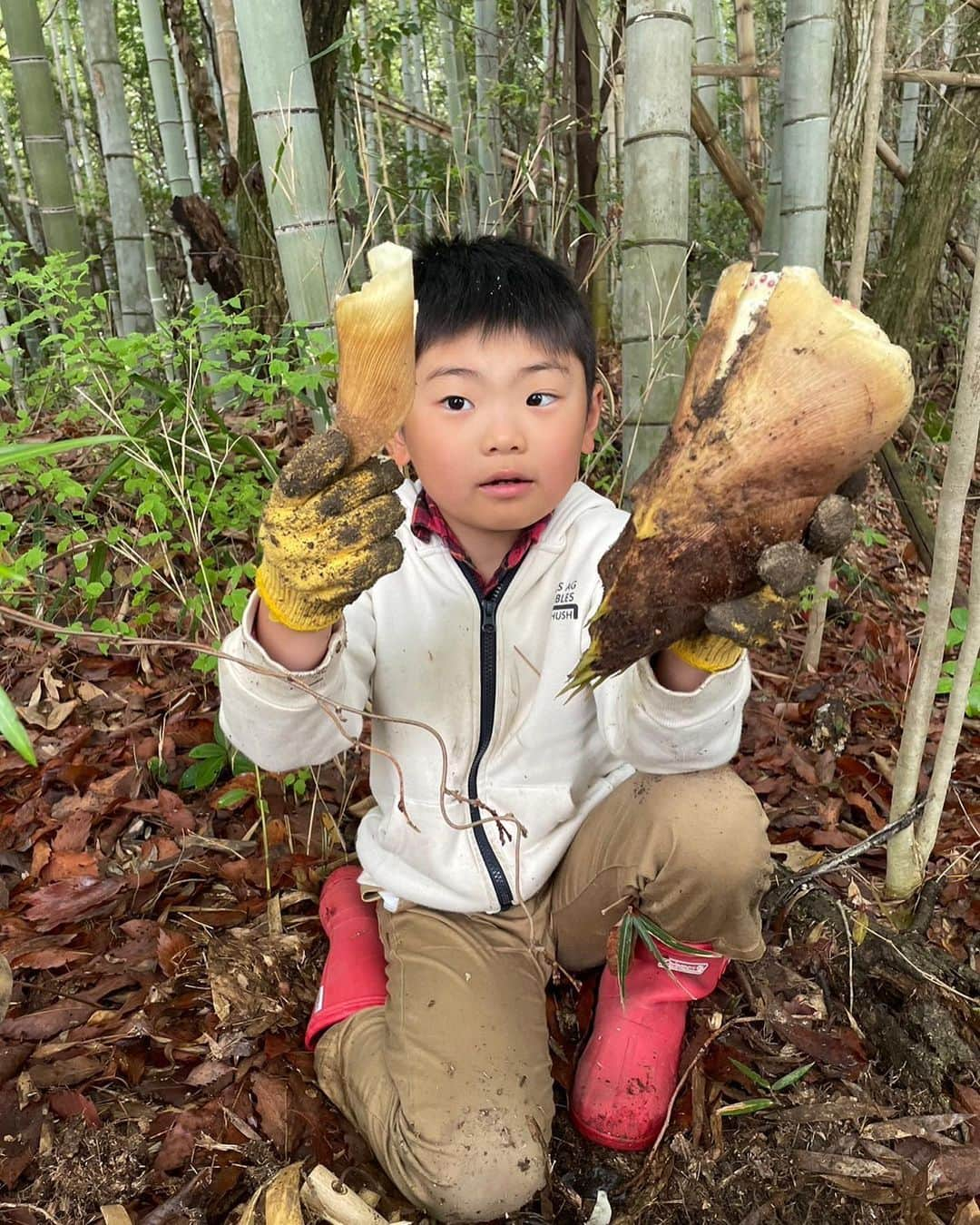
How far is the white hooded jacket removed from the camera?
1.53 metres

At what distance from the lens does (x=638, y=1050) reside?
1.50 meters

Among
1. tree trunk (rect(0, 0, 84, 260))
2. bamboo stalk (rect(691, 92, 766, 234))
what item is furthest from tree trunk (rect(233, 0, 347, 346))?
tree trunk (rect(0, 0, 84, 260))

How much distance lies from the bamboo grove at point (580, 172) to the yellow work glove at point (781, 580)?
0.54m

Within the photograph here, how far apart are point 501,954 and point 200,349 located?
1408 mm

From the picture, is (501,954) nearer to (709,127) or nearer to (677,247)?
(677,247)

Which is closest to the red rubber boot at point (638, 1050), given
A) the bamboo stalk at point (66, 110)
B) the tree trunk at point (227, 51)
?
the tree trunk at point (227, 51)

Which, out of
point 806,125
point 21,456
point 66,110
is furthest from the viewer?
point 66,110

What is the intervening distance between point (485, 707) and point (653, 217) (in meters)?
1.22

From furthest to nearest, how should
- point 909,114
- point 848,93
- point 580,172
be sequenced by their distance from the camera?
1. point 909,114
2. point 580,172
3. point 848,93

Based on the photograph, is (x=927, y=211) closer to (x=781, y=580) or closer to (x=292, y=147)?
(x=292, y=147)

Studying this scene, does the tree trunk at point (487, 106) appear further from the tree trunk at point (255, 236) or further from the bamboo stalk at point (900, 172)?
the bamboo stalk at point (900, 172)

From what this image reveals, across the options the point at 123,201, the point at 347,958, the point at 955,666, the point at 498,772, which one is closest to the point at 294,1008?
the point at 347,958

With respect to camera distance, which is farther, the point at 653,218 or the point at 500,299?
the point at 653,218

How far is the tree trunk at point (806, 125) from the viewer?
6.89ft
